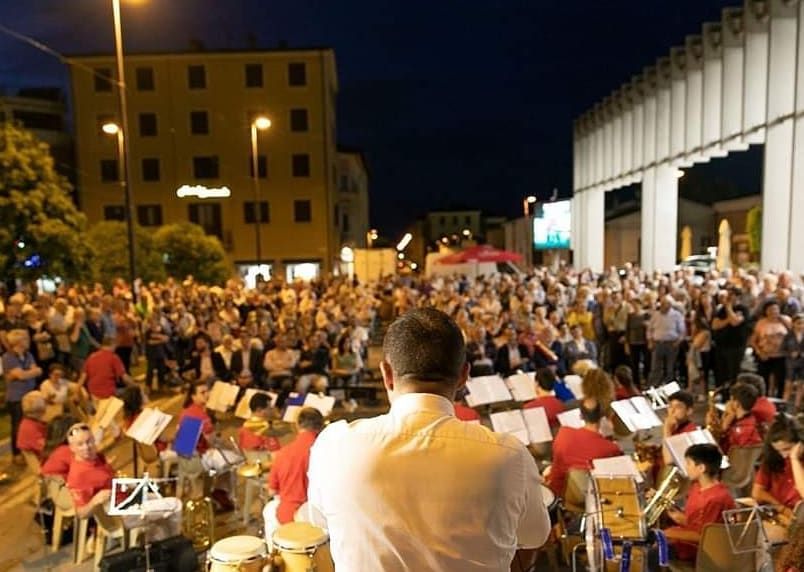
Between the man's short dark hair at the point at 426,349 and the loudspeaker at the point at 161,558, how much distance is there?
14.1 feet

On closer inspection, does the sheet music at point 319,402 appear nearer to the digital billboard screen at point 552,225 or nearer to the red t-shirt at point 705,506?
the red t-shirt at point 705,506

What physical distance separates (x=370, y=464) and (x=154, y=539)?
4.68 meters

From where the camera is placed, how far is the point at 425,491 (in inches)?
64.9

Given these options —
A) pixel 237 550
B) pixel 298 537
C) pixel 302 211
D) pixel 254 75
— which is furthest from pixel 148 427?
pixel 254 75

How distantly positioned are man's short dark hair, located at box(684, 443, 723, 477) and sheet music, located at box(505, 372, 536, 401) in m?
3.39

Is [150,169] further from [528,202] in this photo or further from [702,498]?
[702,498]

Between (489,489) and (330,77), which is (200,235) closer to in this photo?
(330,77)

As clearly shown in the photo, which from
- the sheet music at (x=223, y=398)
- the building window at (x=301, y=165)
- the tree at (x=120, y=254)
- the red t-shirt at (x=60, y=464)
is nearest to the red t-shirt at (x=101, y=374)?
the sheet music at (x=223, y=398)

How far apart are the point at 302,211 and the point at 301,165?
2.93 meters

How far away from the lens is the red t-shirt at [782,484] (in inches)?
203

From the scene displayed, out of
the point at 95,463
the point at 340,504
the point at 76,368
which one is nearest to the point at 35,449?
the point at 95,463

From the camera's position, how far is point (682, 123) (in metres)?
22.1

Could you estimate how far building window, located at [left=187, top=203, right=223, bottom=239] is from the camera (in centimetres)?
4281

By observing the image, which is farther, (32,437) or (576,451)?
(32,437)
